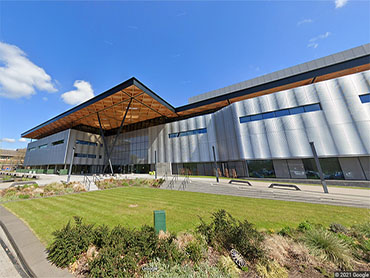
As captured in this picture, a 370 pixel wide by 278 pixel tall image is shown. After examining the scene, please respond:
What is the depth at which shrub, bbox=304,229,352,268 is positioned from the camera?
367cm

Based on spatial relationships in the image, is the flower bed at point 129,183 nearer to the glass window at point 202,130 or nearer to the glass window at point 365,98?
the glass window at point 202,130

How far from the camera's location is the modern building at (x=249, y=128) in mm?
17734

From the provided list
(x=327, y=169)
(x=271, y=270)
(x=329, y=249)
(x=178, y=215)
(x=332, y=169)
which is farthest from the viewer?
(x=327, y=169)

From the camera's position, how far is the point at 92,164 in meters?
43.2

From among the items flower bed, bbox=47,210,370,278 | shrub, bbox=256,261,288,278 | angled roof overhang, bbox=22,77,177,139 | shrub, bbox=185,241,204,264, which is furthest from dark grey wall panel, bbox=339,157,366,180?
angled roof overhang, bbox=22,77,177,139

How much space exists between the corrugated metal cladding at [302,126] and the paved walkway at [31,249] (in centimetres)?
2303

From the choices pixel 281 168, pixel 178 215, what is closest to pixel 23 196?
pixel 178 215

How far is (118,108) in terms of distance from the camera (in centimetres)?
3297

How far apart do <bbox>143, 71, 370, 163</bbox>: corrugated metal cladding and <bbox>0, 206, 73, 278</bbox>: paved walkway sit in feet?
75.6

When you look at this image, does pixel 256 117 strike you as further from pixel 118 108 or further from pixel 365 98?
pixel 118 108

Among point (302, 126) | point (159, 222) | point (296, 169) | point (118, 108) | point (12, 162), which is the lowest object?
point (159, 222)

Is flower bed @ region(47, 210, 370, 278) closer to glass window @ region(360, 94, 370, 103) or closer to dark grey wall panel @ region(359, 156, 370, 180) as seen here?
dark grey wall panel @ region(359, 156, 370, 180)

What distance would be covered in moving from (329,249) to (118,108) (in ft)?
122

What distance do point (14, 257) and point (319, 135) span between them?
28.6 m
